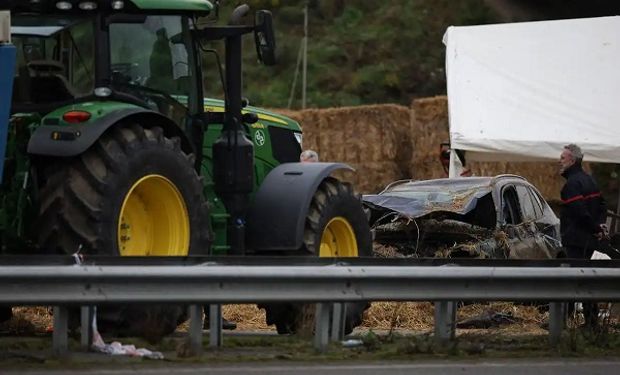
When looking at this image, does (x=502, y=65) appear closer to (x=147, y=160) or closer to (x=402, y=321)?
(x=402, y=321)

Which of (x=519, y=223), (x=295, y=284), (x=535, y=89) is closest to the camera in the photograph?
(x=295, y=284)

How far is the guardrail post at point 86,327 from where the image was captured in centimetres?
853

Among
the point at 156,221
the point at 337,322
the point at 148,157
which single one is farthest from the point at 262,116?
the point at 337,322

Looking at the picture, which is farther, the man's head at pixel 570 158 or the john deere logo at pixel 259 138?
the man's head at pixel 570 158

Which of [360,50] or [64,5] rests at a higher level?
[360,50]

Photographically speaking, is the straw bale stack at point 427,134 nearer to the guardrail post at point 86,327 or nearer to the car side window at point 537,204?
the car side window at point 537,204

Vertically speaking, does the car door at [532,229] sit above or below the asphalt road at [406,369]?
above

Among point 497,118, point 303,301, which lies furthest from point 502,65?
point 303,301

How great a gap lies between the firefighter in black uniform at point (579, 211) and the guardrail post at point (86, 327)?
6.59 meters

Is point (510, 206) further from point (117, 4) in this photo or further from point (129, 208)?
point (117, 4)

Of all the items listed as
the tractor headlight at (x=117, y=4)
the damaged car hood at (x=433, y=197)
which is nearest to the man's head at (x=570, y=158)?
the damaged car hood at (x=433, y=197)

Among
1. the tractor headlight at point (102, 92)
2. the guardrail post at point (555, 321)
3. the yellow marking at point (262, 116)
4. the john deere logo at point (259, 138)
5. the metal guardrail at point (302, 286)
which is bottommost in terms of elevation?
the guardrail post at point (555, 321)

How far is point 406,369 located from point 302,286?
868mm

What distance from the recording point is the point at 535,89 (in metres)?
20.2
